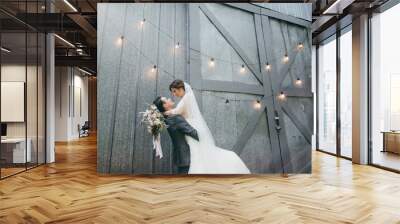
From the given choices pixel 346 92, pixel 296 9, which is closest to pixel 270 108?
pixel 296 9

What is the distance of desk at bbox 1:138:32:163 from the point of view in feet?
20.7

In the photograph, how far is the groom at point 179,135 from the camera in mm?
6324

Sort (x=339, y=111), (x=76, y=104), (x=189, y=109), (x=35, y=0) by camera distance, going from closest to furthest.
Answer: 1. (x=189, y=109)
2. (x=35, y=0)
3. (x=339, y=111)
4. (x=76, y=104)

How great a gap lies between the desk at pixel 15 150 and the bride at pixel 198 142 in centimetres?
303

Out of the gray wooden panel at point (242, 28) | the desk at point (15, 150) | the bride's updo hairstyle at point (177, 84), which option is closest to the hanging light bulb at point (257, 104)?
the gray wooden panel at point (242, 28)

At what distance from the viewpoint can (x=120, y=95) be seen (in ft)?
20.7

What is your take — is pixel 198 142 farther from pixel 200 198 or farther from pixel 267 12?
pixel 267 12

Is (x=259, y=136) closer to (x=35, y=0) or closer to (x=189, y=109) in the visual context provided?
(x=189, y=109)

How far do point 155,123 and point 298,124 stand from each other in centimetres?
267

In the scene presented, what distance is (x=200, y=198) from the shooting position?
188 inches

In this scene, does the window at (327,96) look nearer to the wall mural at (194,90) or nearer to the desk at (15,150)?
the wall mural at (194,90)

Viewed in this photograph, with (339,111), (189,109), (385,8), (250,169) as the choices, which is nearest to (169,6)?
(189,109)

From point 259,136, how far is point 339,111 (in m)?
4.16

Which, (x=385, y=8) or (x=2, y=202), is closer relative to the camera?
(x=2, y=202)
